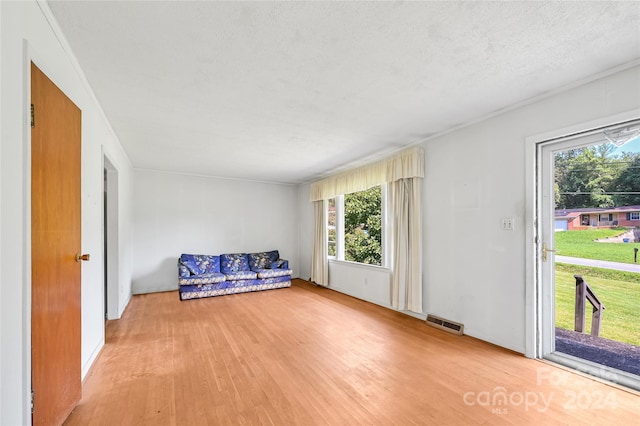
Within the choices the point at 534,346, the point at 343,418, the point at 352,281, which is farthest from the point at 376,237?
the point at 343,418

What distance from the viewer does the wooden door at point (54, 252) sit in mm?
1426

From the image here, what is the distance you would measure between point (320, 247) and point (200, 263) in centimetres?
246

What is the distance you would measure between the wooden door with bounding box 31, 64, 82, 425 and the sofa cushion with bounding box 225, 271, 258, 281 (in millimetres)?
3469

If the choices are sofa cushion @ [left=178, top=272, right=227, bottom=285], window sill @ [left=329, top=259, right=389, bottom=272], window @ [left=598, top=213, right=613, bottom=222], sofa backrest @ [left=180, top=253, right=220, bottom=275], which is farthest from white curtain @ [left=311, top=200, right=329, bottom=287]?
window @ [left=598, top=213, right=613, bottom=222]

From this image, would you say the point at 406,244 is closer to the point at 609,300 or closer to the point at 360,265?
the point at 360,265

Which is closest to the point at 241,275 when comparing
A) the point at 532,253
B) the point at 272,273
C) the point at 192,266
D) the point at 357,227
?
the point at 272,273

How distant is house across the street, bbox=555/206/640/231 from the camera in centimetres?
224

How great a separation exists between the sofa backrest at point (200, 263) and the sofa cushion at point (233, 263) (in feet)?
0.33

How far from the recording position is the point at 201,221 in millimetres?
6109

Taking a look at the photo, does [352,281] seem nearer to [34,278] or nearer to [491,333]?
[491,333]

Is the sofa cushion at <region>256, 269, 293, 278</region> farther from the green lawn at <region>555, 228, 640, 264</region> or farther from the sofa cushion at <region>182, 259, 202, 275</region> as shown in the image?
the green lawn at <region>555, 228, 640, 264</region>

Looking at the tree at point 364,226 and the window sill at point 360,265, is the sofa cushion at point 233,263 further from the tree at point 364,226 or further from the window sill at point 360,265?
the tree at point 364,226

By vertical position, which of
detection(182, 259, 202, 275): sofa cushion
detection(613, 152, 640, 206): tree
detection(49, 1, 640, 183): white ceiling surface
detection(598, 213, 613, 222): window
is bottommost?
detection(182, 259, 202, 275): sofa cushion

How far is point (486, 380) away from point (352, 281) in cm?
305
